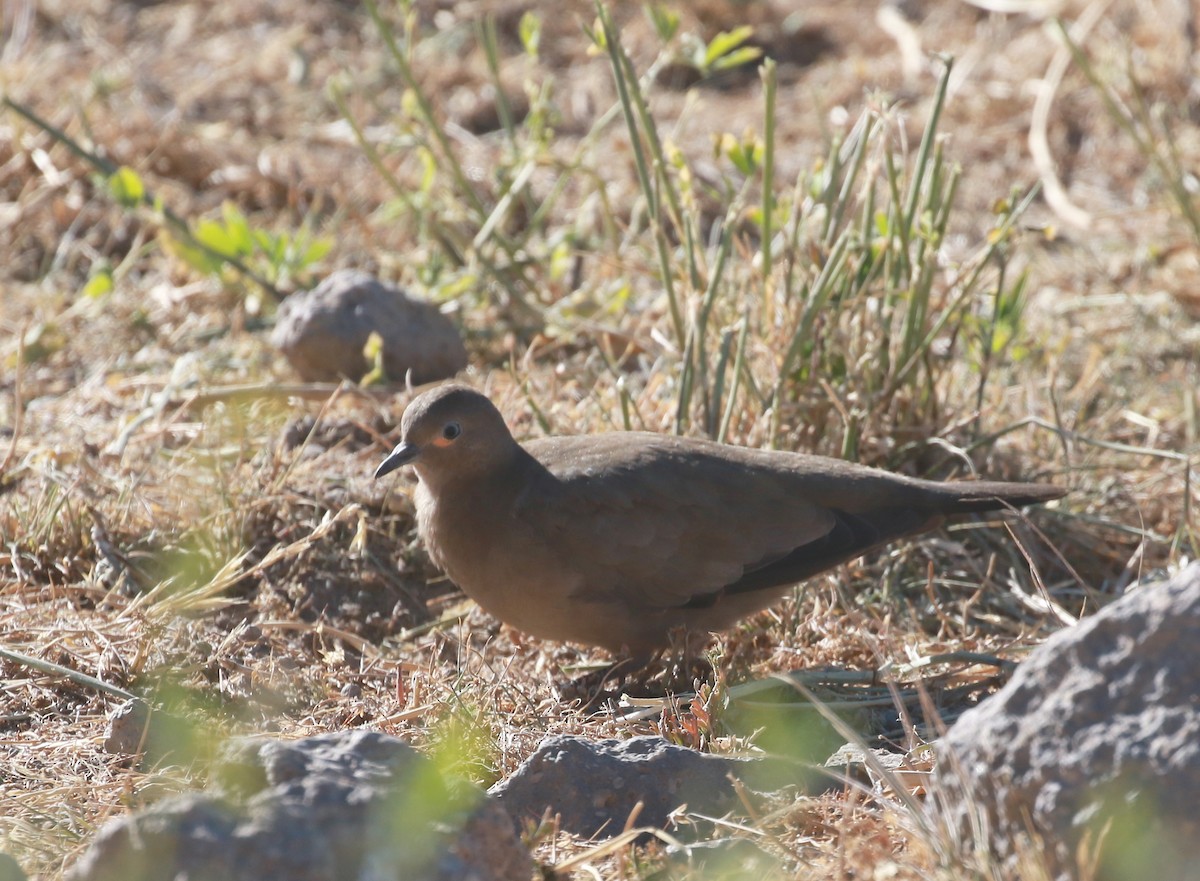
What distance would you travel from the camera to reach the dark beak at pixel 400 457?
3791 mm

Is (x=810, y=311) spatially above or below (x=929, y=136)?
below

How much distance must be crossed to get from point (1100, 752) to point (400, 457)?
84.1 inches

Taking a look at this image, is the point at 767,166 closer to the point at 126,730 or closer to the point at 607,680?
the point at 607,680

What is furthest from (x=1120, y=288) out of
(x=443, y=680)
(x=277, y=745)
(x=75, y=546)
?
(x=277, y=745)

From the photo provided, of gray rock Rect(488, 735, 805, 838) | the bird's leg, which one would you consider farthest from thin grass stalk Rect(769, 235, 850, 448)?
gray rock Rect(488, 735, 805, 838)

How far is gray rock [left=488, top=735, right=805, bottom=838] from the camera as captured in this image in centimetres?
282

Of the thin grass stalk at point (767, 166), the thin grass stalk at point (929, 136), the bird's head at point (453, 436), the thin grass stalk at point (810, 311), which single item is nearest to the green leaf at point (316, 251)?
the bird's head at point (453, 436)

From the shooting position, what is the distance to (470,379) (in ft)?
17.0

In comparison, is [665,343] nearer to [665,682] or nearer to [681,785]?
[665,682]

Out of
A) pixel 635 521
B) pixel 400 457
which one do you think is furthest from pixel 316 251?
pixel 635 521

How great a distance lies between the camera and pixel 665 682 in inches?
148

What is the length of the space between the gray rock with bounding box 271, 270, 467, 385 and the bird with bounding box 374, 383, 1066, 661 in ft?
4.01

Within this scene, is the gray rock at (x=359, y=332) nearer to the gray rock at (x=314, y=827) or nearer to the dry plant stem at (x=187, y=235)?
the dry plant stem at (x=187, y=235)

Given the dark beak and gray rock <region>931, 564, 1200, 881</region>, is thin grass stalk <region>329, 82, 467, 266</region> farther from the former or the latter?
gray rock <region>931, 564, 1200, 881</region>
